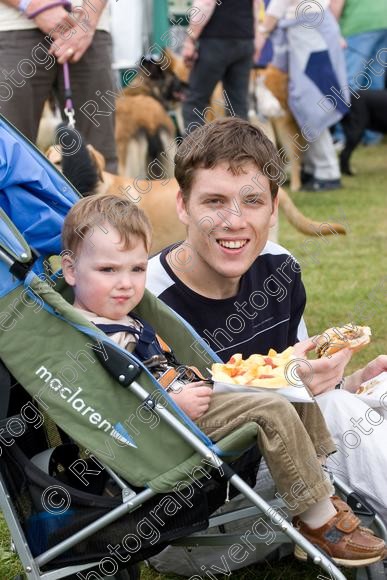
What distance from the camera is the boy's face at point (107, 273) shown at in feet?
8.29

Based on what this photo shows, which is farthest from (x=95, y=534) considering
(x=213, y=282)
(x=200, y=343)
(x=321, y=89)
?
(x=321, y=89)

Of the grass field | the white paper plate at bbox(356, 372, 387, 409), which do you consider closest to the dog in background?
the grass field

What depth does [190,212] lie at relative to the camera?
300 centimetres

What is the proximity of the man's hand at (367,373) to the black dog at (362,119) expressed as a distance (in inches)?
300

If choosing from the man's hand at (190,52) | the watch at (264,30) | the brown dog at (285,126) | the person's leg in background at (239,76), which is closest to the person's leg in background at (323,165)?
the brown dog at (285,126)

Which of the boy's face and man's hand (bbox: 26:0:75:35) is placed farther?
man's hand (bbox: 26:0:75:35)

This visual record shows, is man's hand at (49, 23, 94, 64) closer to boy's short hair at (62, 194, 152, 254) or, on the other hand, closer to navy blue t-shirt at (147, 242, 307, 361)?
navy blue t-shirt at (147, 242, 307, 361)

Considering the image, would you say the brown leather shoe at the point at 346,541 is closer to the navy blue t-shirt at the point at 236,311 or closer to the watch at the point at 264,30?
the navy blue t-shirt at the point at 236,311

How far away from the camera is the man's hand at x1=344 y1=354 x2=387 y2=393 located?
2926 mm

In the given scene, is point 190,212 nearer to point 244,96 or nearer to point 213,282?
point 213,282

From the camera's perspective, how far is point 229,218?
289 centimetres

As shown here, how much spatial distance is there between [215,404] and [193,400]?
58mm

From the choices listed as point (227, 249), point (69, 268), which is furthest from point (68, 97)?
point (69, 268)

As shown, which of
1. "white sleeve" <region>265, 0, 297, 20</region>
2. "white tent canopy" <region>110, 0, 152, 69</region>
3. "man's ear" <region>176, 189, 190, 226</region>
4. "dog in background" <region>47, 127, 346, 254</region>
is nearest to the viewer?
"man's ear" <region>176, 189, 190, 226</region>
